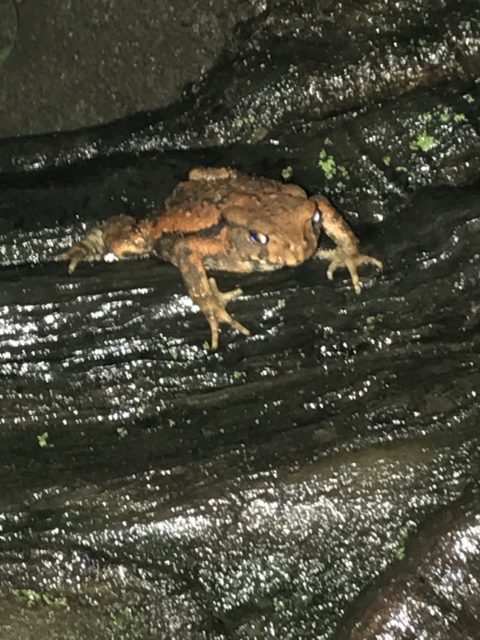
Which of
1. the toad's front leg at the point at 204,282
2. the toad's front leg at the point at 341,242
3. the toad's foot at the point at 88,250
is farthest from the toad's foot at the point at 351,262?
the toad's foot at the point at 88,250

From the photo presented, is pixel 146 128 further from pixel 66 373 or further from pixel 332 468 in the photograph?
pixel 332 468

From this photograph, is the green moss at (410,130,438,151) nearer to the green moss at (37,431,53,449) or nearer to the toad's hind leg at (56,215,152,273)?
the toad's hind leg at (56,215,152,273)

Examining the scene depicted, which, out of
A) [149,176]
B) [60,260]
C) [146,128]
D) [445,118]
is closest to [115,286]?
[60,260]

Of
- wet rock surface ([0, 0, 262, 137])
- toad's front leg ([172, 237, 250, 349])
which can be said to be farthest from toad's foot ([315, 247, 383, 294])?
wet rock surface ([0, 0, 262, 137])

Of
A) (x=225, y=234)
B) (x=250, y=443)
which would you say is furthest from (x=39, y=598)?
(x=225, y=234)

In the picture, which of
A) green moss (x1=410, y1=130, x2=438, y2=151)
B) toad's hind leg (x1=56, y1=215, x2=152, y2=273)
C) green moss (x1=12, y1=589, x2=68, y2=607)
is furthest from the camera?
green moss (x1=410, y1=130, x2=438, y2=151)

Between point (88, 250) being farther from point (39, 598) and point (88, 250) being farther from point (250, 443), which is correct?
point (39, 598)

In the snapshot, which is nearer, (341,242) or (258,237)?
(258,237)
